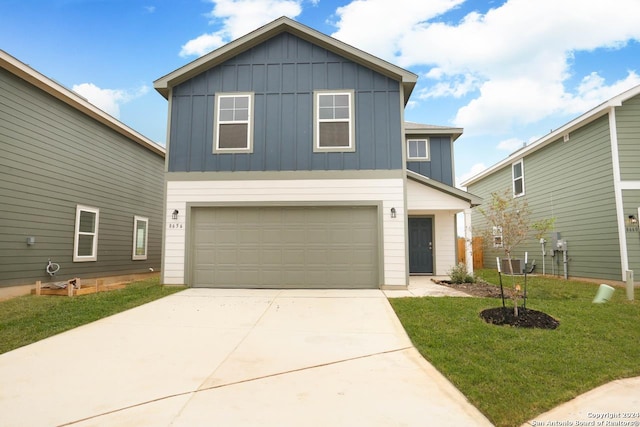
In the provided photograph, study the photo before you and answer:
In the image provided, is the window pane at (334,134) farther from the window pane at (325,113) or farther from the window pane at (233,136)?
the window pane at (233,136)

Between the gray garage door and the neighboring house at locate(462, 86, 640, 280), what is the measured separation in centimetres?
684

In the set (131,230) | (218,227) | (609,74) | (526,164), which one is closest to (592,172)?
(526,164)

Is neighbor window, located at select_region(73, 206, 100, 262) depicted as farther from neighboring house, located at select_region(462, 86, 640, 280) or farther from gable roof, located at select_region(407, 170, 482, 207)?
neighboring house, located at select_region(462, 86, 640, 280)

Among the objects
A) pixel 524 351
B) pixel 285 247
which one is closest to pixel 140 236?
pixel 285 247

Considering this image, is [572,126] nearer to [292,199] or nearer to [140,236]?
[292,199]

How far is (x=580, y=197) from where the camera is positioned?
1138 cm

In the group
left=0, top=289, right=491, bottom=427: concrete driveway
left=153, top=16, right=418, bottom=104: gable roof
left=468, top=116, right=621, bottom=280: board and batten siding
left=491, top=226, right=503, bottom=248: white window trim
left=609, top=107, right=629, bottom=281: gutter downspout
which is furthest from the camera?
left=468, top=116, right=621, bottom=280: board and batten siding

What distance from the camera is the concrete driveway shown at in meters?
2.82

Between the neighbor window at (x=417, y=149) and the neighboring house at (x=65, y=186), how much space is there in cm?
947

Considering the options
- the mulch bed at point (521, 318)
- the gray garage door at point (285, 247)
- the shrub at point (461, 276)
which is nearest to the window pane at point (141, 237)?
the gray garage door at point (285, 247)

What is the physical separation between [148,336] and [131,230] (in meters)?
8.90

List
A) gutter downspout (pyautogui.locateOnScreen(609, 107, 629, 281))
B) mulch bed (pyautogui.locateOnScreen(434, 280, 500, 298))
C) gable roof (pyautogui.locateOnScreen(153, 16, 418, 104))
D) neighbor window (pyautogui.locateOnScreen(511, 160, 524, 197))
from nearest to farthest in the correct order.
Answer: mulch bed (pyautogui.locateOnScreen(434, 280, 500, 298)) → gable roof (pyautogui.locateOnScreen(153, 16, 418, 104)) → gutter downspout (pyautogui.locateOnScreen(609, 107, 629, 281)) → neighbor window (pyautogui.locateOnScreen(511, 160, 524, 197))

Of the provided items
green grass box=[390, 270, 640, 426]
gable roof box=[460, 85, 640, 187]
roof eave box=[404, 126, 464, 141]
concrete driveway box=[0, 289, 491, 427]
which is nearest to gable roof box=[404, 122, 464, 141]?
roof eave box=[404, 126, 464, 141]

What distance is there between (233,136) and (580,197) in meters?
10.7
